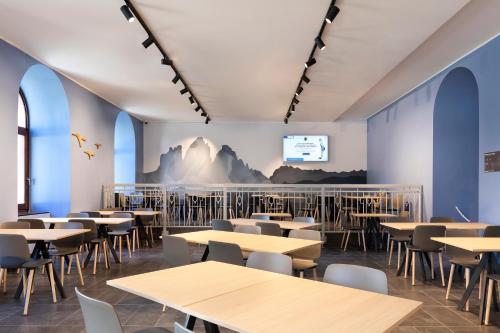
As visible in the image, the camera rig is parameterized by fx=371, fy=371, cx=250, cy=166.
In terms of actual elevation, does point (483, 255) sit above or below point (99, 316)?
below

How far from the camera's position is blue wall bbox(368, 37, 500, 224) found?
5.48 meters

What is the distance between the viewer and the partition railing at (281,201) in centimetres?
801

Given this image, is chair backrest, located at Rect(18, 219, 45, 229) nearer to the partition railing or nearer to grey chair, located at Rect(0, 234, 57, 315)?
grey chair, located at Rect(0, 234, 57, 315)

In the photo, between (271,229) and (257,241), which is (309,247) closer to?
(257,241)

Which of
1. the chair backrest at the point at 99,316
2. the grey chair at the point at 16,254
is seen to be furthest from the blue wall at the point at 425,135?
the grey chair at the point at 16,254

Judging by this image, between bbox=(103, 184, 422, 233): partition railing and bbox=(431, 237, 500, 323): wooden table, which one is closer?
bbox=(431, 237, 500, 323): wooden table

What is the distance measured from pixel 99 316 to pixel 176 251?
1.91 metres

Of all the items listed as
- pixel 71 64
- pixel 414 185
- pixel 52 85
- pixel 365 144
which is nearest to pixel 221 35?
pixel 71 64

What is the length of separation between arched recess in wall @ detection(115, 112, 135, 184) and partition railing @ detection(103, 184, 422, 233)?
137 centimetres

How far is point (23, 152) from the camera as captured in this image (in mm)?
6832

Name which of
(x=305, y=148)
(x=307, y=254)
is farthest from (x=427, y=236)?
(x=305, y=148)

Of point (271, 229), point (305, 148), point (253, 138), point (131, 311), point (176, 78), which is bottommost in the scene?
point (131, 311)

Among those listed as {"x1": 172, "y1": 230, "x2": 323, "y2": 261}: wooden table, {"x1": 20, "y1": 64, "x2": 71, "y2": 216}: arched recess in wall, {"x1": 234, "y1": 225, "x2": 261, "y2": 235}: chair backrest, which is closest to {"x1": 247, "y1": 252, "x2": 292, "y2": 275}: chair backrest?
{"x1": 172, "y1": 230, "x2": 323, "y2": 261}: wooden table

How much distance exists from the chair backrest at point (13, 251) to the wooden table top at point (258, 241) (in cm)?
154
